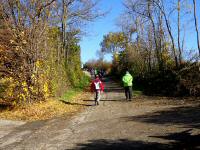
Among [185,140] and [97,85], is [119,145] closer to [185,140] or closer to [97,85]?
[185,140]

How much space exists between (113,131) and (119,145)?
210cm

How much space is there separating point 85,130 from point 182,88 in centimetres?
1204

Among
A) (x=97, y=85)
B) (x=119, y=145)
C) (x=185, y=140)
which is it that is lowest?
(x=119, y=145)

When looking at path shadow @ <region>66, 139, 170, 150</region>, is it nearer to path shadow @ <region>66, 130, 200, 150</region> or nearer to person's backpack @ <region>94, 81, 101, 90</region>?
path shadow @ <region>66, 130, 200, 150</region>

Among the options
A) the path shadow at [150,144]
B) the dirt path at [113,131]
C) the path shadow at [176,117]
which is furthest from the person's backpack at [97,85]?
the path shadow at [150,144]

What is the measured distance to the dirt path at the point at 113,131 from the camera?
34.4 ft

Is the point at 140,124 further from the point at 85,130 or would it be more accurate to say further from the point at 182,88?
the point at 182,88

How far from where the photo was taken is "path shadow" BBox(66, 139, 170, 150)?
9.88 m

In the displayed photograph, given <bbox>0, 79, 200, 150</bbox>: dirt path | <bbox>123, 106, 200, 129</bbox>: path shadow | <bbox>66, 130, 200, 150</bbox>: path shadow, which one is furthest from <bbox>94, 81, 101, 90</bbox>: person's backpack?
<bbox>66, 130, 200, 150</bbox>: path shadow

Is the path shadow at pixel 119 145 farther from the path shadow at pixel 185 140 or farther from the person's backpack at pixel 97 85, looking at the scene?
the person's backpack at pixel 97 85

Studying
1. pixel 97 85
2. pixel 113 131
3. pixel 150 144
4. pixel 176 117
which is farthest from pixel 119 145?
pixel 97 85

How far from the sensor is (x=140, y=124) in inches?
528

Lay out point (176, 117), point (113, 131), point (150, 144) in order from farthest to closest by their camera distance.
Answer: point (176, 117)
point (113, 131)
point (150, 144)

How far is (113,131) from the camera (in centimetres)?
1242
